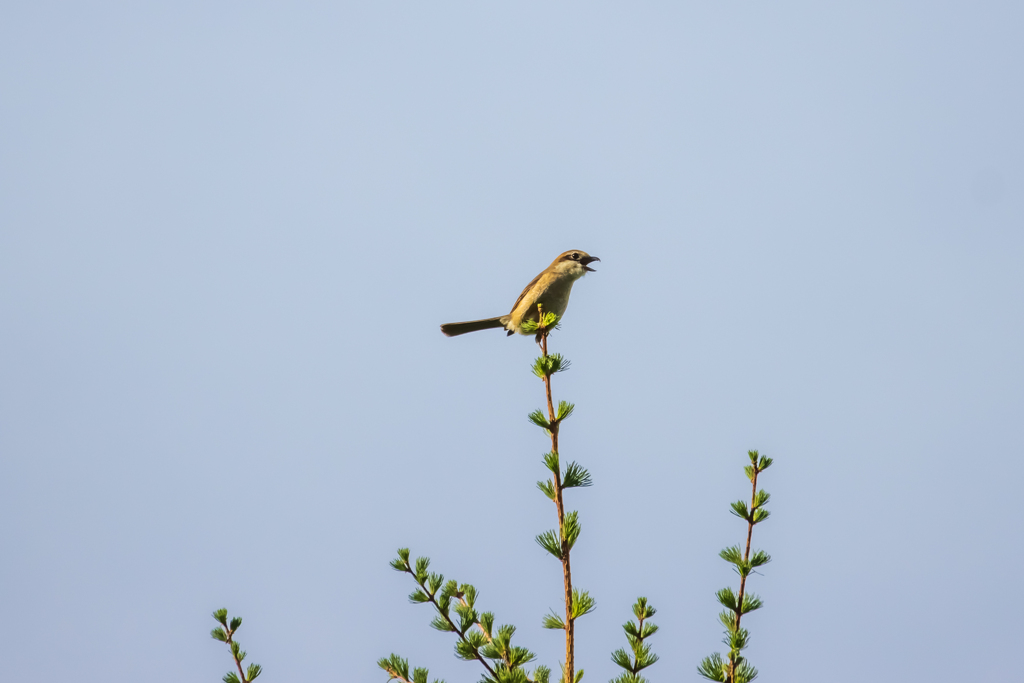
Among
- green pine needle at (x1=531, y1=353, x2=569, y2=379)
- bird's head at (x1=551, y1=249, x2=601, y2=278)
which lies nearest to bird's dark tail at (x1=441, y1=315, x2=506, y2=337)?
bird's head at (x1=551, y1=249, x2=601, y2=278)

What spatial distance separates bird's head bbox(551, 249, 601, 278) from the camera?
341 inches

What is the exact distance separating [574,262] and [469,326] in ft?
5.51

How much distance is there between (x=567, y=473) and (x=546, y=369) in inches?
27.9

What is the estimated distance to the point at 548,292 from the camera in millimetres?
8289

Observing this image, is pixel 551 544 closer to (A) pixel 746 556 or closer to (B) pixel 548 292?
(A) pixel 746 556

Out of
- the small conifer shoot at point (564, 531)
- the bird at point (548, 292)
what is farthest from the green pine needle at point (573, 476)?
the bird at point (548, 292)

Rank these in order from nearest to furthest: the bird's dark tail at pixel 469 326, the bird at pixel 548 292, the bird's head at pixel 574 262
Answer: the bird at pixel 548 292 < the bird's head at pixel 574 262 < the bird's dark tail at pixel 469 326

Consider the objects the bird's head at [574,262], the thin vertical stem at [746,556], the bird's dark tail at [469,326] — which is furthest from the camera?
the bird's dark tail at [469,326]

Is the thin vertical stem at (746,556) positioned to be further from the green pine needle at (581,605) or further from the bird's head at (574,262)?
the bird's head at (574,262)

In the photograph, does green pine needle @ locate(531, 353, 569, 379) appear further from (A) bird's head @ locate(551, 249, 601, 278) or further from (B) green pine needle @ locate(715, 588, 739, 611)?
(A) bird's head @ locate(551, 249, 601, 278)

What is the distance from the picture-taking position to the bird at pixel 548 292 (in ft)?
27.2

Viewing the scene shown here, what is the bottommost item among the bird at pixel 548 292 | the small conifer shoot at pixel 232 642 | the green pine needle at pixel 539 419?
the small conifer shoot at pixel 232 642

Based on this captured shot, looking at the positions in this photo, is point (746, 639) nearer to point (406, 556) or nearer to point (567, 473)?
point (567, 473)

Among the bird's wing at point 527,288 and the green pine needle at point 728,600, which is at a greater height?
the bird's wing at point 527,288
